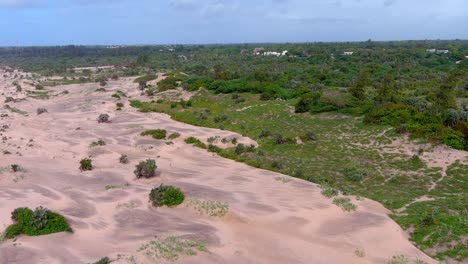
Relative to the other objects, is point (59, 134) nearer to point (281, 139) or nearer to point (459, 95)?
point (281, 139)

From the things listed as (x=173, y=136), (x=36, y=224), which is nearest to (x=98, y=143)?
(x=173, y=136)

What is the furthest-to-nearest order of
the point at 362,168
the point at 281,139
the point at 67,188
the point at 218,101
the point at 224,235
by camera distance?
the point at 218,101, the point at 281,139, the point at 362,168, the point at 67,188, the point at 224,235

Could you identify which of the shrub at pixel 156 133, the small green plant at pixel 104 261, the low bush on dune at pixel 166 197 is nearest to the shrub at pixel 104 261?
the small green plant at pixel 104 261

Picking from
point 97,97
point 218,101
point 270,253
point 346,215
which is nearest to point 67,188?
point 270,253

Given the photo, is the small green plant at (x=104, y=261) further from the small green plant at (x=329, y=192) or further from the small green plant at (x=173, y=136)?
the small green plant at (x=173, y=136)

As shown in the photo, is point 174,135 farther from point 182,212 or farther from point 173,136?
point 182,212

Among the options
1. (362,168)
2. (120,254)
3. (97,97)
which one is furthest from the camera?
(97,97)
